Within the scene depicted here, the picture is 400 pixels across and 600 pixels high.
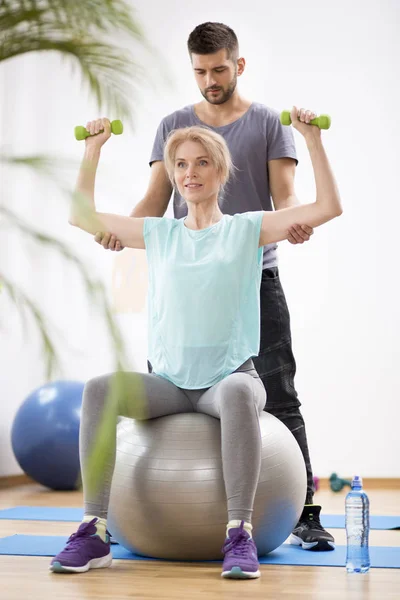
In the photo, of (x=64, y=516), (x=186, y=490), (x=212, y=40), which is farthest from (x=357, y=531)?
(x=64, y=516)

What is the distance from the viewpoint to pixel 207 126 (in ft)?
8.94

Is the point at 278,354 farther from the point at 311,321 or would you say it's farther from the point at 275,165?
the point at 311,321

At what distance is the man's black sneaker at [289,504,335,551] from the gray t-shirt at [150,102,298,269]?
0.77 meters

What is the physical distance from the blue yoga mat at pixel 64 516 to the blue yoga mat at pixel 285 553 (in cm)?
57

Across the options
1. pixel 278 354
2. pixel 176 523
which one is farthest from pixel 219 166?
pixel 176 523

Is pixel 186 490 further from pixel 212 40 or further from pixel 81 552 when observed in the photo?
pixel 212 40

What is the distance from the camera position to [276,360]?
272 centimetres

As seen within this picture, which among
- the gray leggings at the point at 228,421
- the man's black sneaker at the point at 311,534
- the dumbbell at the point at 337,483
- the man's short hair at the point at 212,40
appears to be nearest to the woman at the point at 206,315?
the gray leggings at the point at 228,421

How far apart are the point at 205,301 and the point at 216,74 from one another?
728mm

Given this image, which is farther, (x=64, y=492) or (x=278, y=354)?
(x=64, y=492)

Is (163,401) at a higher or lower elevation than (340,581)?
higher

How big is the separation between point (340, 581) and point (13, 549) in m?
1.01

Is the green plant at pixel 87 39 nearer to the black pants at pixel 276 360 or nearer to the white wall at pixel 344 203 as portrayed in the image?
the black pants at pixel 276 360

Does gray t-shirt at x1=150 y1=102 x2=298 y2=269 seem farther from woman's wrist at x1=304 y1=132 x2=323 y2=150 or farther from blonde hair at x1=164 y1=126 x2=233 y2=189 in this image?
woman's wrist at x1=304 y1=132 x2=323 y2=150
